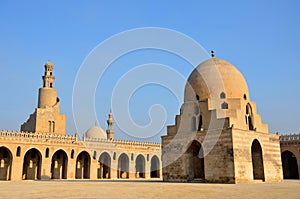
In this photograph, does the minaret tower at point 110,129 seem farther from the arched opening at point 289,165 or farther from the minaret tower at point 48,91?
the arched opening at point 289,165

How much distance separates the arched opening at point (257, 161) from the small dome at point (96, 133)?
26115 mm

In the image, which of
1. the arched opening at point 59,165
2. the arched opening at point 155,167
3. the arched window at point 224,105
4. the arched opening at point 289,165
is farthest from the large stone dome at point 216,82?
the arched opening at point 155,167

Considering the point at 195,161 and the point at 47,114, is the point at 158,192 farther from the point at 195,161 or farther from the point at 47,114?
the point at 47,114

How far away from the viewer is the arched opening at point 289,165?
32.5 m

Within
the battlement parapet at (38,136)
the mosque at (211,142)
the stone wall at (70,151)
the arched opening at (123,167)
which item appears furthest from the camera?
the arched opening at (123,167)

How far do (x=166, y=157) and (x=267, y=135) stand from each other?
6725 millimetres

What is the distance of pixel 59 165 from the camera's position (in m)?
33.0

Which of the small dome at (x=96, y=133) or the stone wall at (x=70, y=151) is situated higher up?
the small dome at (x=96, y=133)

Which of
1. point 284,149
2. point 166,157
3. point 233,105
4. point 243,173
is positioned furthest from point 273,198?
point 284,149

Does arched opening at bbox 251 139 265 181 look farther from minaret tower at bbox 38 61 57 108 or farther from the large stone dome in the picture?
minaret tower at bbox 38 61 57 108

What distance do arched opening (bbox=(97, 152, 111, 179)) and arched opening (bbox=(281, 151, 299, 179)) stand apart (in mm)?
19512

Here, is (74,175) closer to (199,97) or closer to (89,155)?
(89,155)

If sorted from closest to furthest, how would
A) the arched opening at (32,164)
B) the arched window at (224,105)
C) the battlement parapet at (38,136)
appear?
the arched window at (224,105), the battlement parapet at (38,136), the arched opening at (32,164)

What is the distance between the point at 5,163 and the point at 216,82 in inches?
869
